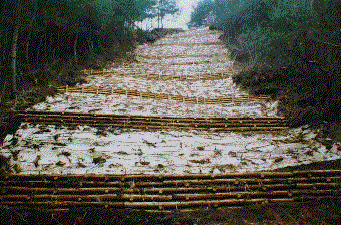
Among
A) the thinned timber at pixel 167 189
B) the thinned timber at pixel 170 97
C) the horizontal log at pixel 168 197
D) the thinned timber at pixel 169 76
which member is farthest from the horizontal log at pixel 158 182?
the thinned timber at pixel 169 76

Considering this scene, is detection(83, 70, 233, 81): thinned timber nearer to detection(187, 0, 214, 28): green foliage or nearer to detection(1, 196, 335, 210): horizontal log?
detection(1, 196, 335, 210): horizontal log

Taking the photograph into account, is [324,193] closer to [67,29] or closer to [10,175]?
[10,175]

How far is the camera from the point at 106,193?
259cm

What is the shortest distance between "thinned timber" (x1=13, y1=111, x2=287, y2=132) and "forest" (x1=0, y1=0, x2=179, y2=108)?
1.09 meters

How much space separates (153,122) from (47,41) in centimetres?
734

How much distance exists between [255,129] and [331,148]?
150 centimetres

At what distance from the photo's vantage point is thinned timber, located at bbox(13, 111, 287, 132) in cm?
432

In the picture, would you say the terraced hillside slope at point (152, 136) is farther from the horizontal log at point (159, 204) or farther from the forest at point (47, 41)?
the forest at point (47, 41)

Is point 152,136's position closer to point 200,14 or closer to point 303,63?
point 303,63

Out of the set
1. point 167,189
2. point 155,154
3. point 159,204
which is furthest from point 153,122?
point 159,204

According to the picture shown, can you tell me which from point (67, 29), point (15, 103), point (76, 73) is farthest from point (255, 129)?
point (67, 29)

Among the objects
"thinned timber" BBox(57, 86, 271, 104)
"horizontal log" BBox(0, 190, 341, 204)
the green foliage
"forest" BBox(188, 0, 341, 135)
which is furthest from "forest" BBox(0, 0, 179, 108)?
the green foliage

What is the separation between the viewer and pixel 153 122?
185 inches

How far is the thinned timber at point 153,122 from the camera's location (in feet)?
14.2
